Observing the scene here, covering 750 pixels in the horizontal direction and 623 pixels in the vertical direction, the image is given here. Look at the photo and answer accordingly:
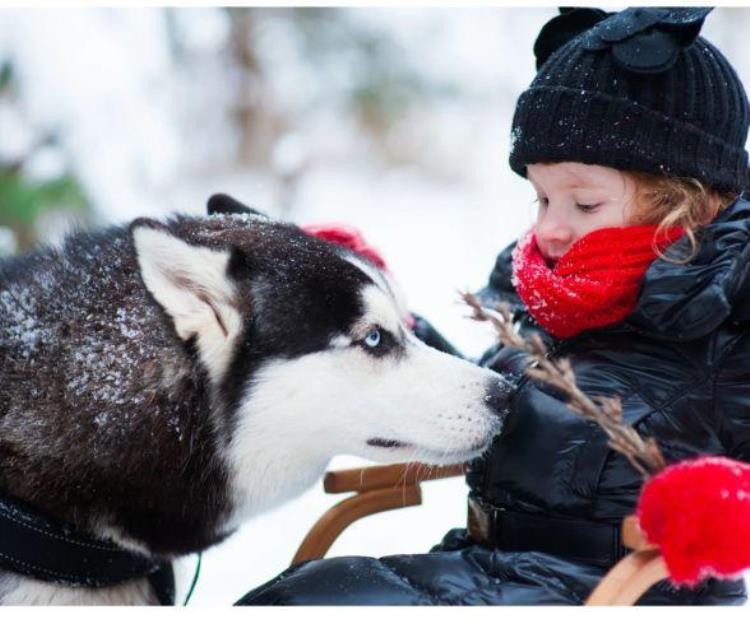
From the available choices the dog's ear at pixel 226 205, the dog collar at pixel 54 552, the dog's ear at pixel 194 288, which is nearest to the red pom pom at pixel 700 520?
the dog's ear at pixel 194 288

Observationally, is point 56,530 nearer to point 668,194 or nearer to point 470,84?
point 668,194

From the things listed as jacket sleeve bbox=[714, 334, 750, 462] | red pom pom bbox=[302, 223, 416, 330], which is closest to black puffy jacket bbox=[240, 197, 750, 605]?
jacket sleeve bbox=[714, 334, 750, 462]

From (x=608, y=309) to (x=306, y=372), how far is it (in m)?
0.62

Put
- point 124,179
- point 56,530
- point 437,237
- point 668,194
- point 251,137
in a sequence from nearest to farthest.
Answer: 1. point 56,530
2. point 668,194
3. point 124,179
4. point 437,237
5. point 251,137

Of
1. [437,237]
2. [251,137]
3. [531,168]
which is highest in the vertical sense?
[531,168]

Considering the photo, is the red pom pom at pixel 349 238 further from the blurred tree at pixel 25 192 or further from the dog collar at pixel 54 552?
the blurred tree at pixel 25 192

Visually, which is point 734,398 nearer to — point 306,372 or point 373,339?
point 373,339

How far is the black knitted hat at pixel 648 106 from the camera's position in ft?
6.11

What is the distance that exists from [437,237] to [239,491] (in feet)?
22.5

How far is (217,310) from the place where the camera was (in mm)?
1812

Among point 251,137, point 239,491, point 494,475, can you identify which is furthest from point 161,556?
point 251,137

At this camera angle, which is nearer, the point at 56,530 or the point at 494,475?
the point at 56,530

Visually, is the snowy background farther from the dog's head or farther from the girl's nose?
the dog's head

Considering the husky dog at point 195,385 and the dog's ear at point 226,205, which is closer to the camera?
the husky dog at point 195,385
